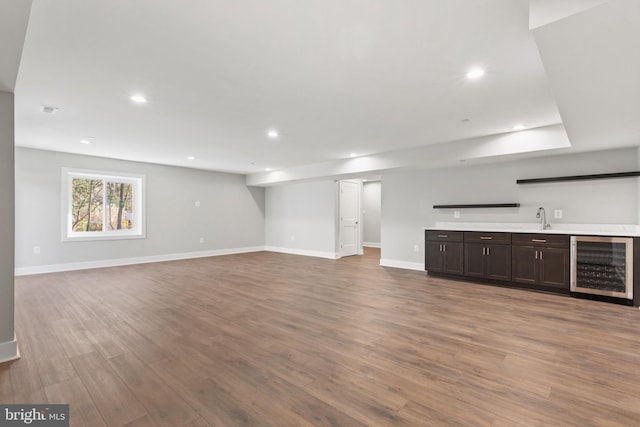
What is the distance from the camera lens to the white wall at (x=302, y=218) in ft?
26.0

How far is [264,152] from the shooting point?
19.0 ft

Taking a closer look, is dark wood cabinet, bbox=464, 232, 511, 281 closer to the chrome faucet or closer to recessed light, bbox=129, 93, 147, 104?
the chrome faucet

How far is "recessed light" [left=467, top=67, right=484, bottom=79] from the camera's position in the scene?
253cm

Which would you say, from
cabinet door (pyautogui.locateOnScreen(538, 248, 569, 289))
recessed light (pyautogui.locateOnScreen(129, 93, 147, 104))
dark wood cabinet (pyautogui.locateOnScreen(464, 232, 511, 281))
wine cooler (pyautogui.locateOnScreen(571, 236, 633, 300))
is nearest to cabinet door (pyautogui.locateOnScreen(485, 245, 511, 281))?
dark wood cabinet (pyautogui.locateOnScreen(464, 232, 511, 281))

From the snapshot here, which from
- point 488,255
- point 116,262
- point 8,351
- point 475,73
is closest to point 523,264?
point 488,255

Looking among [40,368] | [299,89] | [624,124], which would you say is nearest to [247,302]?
[40,368]

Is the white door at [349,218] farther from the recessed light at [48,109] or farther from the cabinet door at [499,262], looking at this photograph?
the recessed light at [48,109]

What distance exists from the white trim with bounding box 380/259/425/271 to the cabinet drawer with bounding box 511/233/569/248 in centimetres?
187

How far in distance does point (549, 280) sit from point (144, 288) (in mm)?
5910

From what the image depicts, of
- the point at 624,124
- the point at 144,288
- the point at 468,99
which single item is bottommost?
the point at 144,288

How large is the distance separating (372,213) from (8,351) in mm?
9047

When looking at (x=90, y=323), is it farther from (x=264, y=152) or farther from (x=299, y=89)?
(x=264, y=152)

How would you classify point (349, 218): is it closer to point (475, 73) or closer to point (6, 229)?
point (475, 73)

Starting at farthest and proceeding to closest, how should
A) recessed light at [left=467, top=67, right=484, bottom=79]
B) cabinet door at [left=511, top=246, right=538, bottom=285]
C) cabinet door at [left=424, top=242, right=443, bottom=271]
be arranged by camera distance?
cabinet door at [left=424, top=242, right=443, bottom=271] < cabinet door at [left=511, top=246, right=538, bottom=285] < recessed light at [left=467, top=67, right=484, bottom=79]
